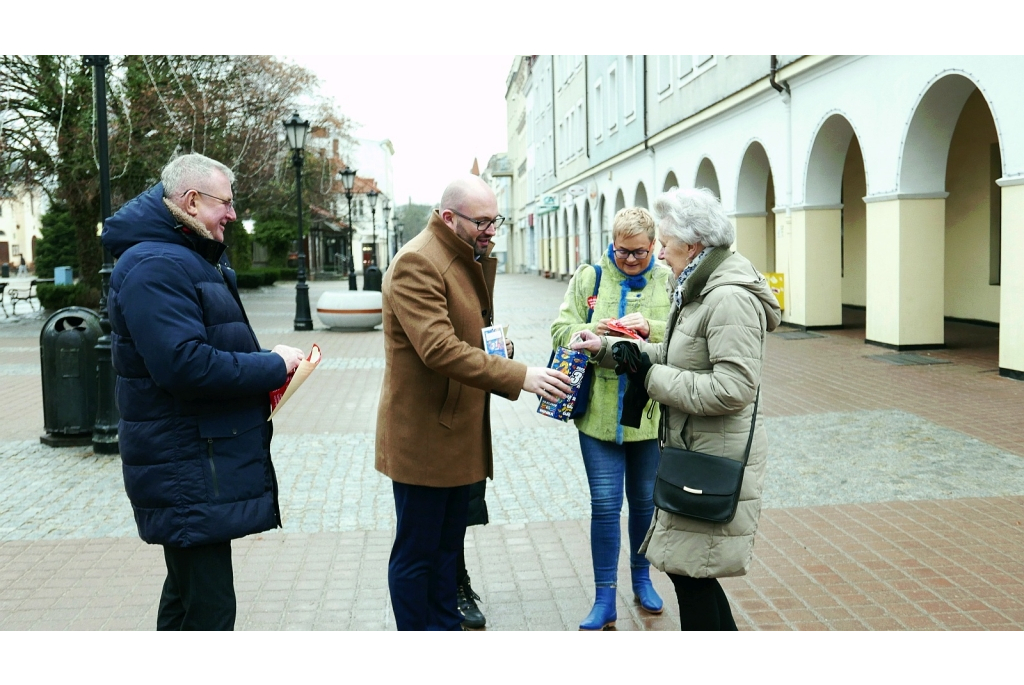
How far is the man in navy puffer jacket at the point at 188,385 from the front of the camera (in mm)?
3096

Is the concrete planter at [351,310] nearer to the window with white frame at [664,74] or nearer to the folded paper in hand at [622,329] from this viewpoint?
the window with white frame at [664,74]

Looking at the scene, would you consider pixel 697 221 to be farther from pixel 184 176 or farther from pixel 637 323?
pixel 184 176

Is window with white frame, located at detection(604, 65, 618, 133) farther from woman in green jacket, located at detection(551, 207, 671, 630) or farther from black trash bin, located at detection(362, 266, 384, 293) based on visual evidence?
woman in green jacket, located at detection(551, 207, 671, 630)

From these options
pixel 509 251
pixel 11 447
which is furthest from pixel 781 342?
pixel 509 251

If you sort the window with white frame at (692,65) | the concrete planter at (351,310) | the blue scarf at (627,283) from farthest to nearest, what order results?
the window with white frame at (692,65) < the concrete planter at (351,310) < the blue scarf at (627,283)

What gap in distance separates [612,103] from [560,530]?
29936 millimetres

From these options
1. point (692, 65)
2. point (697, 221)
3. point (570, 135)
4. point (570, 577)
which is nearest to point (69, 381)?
point (570, 577)

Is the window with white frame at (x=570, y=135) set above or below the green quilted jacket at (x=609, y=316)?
above

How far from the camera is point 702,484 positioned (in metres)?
3.38

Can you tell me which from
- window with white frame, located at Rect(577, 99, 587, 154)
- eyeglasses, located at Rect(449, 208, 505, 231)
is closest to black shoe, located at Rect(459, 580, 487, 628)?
eyeglasses, located at Rect(449, 208, 505, 231)

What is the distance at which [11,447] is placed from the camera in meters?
8.80

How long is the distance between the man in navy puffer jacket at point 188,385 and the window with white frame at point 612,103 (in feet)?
102

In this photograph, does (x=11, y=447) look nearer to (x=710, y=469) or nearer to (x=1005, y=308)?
(x=710, y=469)

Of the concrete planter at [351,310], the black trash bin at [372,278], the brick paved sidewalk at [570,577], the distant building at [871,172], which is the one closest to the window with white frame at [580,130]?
the black trash bin at [372,278]
